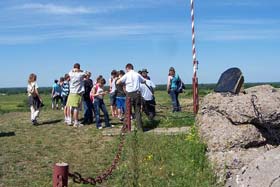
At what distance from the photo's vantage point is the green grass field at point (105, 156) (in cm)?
847

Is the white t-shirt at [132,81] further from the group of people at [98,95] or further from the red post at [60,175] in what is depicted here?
the red post at [60,175]

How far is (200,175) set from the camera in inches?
321

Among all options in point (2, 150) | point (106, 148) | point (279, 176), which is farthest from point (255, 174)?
point (2, 150)

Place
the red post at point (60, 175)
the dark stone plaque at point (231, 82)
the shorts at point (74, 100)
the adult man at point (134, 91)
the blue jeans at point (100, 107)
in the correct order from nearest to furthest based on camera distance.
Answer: the red post at point (60, 175), the dark stone plaque at point (231, 82), the adult man at point (134, 91), the blue jeans at point (100, 107), the shorts at point (74, 100)

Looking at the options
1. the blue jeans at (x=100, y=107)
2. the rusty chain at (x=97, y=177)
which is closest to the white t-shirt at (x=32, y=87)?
the blue jeans at (x=100, y=107)

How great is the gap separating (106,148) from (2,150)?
240cm

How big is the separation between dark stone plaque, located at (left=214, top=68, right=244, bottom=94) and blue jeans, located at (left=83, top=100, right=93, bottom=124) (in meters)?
6.08

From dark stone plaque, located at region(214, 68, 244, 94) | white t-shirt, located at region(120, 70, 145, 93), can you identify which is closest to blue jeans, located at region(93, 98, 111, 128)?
white t-shirt, located at region(120, 70, 145, 93)

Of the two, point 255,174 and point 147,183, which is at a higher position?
point 255,174

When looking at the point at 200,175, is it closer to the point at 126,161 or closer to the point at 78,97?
the point at 126,161

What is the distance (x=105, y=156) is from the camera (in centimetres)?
1085

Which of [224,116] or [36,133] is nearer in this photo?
[224,116]

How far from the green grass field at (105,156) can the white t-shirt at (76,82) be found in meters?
1.13

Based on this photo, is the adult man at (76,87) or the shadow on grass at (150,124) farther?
the adult man at (76,87)
